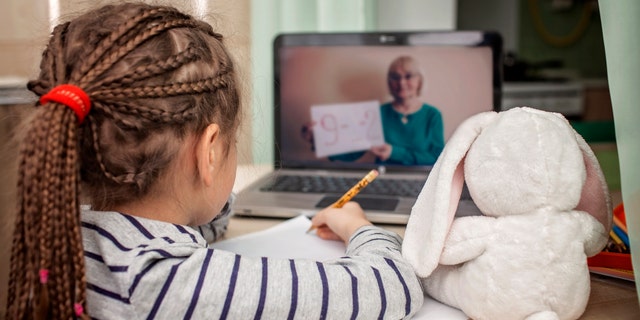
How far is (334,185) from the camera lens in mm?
1021

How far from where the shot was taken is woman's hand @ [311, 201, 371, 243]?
0.72 metres

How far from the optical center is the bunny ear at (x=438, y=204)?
0.53 metres

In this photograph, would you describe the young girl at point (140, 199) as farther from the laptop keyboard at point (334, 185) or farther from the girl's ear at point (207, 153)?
the laptop keyboard at point (334, 185)

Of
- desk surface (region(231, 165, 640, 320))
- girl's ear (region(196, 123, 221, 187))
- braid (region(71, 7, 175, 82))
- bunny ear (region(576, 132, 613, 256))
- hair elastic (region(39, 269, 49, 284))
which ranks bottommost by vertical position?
desk surface (region(231, 165, 640, 320))

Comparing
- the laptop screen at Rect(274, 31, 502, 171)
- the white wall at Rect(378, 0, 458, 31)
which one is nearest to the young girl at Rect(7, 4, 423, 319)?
the laptop screen at Rect(274, 31, 502, 171)

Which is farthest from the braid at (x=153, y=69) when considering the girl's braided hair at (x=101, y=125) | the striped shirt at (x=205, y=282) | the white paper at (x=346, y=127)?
the white paper at (x=346, y=127)

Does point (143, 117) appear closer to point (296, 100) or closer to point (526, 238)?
point (526, 238)

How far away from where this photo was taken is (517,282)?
509mm

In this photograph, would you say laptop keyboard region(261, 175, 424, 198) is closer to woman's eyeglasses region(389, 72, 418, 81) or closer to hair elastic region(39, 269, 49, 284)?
woman's eyeglasses region(389, 72, 418, 81)

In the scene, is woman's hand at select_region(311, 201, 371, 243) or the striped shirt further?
woman's hand at select_region(311, 201, 371, 243)

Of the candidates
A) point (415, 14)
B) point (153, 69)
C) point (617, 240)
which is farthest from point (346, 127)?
point (415, 14)

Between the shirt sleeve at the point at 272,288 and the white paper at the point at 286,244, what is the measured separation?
0.17 metres

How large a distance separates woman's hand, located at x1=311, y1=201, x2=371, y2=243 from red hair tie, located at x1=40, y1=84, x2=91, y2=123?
1.10 ft

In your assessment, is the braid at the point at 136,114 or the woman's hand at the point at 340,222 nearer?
the braid at the point at 136,114
